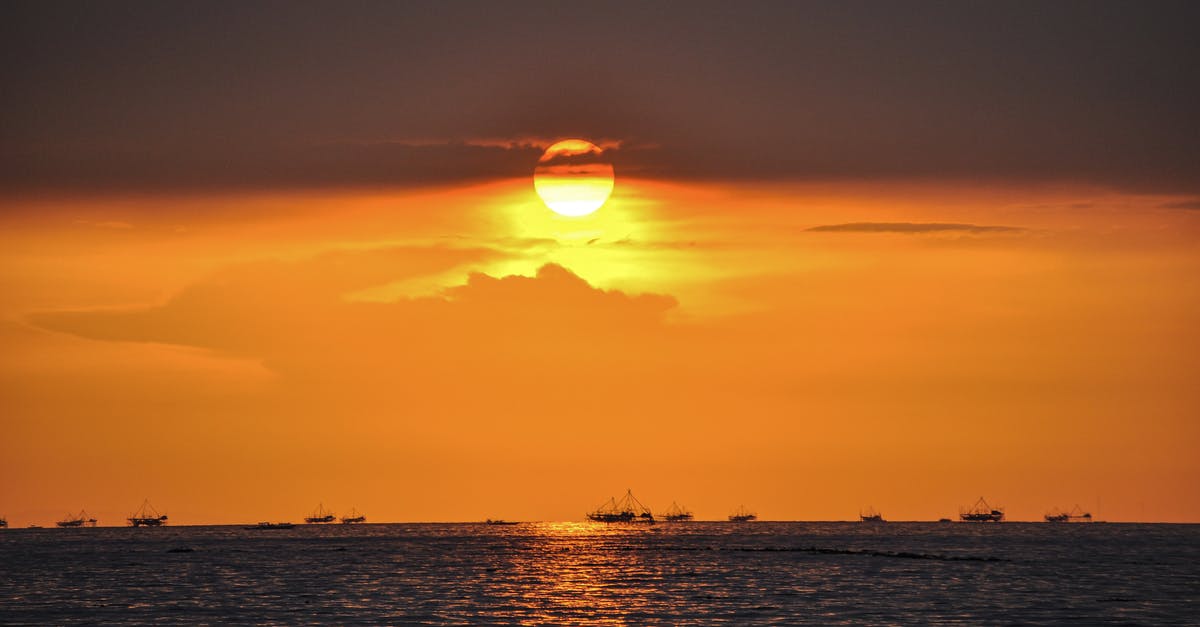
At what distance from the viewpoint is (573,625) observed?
337ft

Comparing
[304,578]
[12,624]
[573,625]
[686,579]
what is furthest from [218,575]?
[573,625]

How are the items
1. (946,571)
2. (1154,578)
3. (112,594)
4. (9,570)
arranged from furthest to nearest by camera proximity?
(9,570) < (946,571) < (1154,578) < (112,594)

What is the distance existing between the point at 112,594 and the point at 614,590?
43657mm

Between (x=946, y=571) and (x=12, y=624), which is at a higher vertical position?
(x=946, y=571)

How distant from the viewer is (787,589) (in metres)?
136

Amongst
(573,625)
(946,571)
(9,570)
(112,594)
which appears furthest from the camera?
(9,570)

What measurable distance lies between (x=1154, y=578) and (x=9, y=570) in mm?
129314

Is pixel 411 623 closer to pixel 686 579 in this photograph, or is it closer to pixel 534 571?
pixel 686 579

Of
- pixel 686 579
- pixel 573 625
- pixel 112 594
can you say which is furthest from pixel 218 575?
pixel 573 625

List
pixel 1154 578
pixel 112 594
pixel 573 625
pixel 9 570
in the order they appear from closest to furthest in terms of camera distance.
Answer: pixel 573 625, pixel 112 594, pixel 1154 578, pixel 9 570

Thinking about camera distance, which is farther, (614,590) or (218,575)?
(218,575)

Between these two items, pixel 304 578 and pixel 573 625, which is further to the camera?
pixel 304 578

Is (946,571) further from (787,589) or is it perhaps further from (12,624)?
(12,624)

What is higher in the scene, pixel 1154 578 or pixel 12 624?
pixel 1154 578
